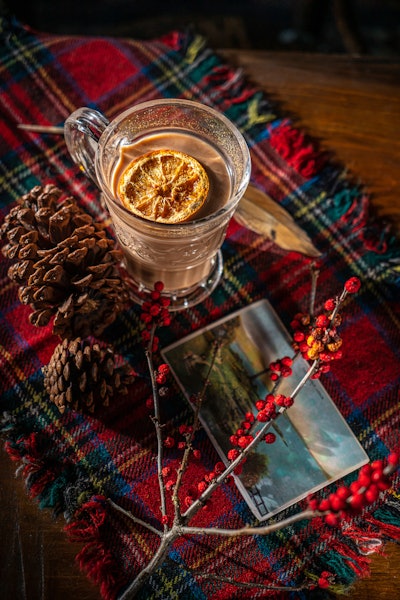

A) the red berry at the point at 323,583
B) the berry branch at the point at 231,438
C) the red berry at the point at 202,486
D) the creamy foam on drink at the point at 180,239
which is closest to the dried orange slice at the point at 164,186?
the creamy foam on drink at the point at 180,239

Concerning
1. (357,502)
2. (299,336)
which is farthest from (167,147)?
(357,502)

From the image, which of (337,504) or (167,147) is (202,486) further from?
(167,147)

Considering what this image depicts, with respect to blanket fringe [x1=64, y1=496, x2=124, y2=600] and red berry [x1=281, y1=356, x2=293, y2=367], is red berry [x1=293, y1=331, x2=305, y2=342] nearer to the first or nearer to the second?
red berry [x1=281, y1=356, x2=293, y2=367]

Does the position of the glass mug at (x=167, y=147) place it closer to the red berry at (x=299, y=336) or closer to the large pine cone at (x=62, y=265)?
the large pine cone at (x=62, y=265)

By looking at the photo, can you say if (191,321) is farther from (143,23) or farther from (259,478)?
(143,23)

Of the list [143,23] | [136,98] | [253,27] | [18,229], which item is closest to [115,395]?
[18,229]
